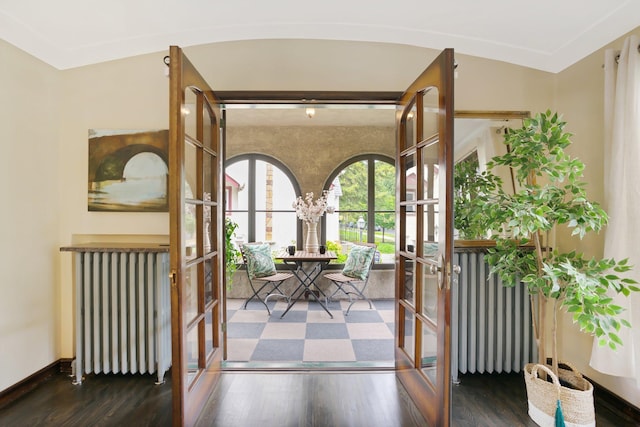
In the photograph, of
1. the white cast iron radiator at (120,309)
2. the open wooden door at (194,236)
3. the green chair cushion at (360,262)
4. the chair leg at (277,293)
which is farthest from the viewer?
the chair leg at (277,293)

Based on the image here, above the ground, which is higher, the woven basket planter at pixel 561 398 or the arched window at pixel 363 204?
the arched window at pixel 363 204

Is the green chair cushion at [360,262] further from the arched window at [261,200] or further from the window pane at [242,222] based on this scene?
the window pane at [242,222]

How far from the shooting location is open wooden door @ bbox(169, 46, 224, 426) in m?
1.66

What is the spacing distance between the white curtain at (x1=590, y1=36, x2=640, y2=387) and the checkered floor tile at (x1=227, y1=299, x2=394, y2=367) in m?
1.46

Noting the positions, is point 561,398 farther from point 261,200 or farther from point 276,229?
point 261,200

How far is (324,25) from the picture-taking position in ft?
7.38

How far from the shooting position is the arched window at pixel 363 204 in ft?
16.9

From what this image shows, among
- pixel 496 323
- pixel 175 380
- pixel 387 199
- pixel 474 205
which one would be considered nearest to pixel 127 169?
pixel 175 380

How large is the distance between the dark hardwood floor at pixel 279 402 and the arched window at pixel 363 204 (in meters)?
2.85

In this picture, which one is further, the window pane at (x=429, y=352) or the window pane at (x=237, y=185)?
the window pane at (x=237, y=185)

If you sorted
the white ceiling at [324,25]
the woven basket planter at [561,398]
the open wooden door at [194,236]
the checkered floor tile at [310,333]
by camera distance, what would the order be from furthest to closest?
the checkered floor tile at [310,333], the white ceiling at [324,25], the woven basket planter at [561,398], the open wooden door at [194,236]

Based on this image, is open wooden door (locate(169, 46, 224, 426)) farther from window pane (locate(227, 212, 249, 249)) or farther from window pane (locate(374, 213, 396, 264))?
window pane (locate(374, 213, 396, 264))

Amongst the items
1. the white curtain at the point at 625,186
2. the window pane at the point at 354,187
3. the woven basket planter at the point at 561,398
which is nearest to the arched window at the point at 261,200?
the window pane at the point at 354,187

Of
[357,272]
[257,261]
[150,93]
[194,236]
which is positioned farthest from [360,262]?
[150,93]
